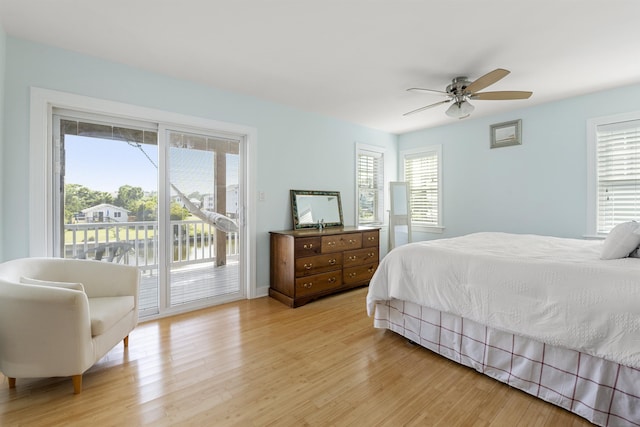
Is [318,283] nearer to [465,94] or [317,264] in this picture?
[317,264]

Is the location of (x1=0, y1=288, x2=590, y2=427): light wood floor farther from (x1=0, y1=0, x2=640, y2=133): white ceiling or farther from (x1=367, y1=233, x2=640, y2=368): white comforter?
(x1=0, y1=0, x2=640, y2=133): white ceiling

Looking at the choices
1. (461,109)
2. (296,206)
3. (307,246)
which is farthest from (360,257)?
(461,109)

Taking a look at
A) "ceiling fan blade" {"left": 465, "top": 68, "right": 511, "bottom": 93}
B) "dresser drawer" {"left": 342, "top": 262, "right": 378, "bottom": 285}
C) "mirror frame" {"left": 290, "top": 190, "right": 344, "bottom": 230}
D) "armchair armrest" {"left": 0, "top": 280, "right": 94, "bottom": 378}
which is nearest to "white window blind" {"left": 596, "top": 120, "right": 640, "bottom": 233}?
"ceiling fan blade" {"left": 465, "top": 68, "right": 511, "bottom": 93}

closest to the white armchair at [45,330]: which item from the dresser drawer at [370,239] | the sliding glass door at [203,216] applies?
the sliding glass door at [203,216]

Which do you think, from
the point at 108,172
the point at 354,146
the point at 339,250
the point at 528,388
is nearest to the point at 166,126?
the point at 108,172

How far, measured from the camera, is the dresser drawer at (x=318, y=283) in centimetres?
332

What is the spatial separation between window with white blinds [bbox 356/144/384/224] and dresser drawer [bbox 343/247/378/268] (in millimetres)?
844

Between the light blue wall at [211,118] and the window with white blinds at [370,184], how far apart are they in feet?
0.57

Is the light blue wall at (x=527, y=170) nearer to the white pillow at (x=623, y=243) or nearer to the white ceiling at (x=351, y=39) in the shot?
the white ceiling at (x=351, y=39)

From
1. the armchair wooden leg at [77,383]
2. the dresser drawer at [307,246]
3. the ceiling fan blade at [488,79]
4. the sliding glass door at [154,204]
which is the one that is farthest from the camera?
the dresser drawer at [307,246]

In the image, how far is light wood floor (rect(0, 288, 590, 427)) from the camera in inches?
61.3

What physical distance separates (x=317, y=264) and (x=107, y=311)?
207 cm

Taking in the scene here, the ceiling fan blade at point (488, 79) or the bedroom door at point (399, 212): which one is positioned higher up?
the ceiling fan blade at point (488, 79)

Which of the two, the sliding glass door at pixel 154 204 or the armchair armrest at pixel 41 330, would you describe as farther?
the sliding glass door at pixel 154 204
